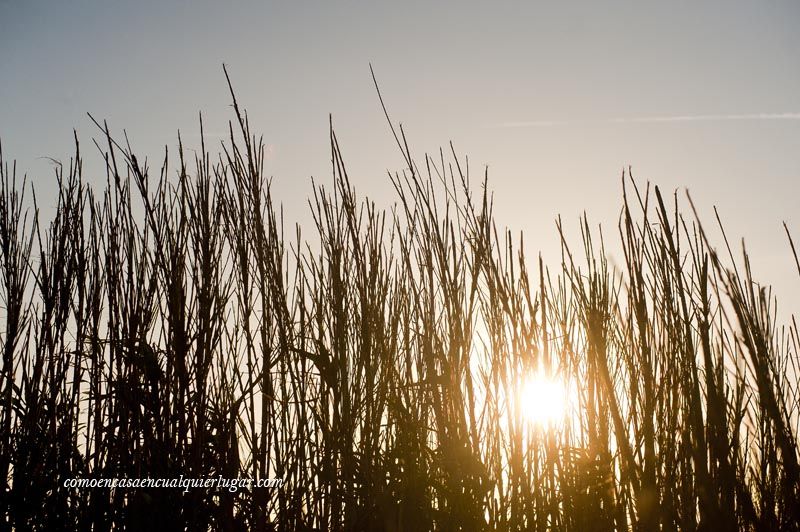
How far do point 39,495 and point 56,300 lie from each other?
554 millimetres

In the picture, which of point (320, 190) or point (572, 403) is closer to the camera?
point (572, 403)

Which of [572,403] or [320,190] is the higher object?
[320,190]

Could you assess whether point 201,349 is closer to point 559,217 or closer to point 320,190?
point 320,190

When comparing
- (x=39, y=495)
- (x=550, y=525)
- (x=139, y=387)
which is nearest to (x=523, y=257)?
(x=550, y=525)

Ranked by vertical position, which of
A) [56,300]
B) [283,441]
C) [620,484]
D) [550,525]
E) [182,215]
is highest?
[182,215]

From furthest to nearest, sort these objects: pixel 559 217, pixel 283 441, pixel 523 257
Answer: pixel 283 441 → pixel 523 257 → pixel 559 217

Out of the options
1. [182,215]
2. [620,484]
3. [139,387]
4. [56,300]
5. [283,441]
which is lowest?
[620,484]

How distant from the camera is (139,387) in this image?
169 cm

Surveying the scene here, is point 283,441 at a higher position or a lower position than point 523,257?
lower

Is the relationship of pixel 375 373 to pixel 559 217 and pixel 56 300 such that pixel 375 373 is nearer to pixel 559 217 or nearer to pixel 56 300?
pixel 559 217

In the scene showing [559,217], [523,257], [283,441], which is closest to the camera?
[559,217]

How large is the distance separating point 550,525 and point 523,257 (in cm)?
71

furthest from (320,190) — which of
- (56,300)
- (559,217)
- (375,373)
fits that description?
(56,300)

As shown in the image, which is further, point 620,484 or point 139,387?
point 139,387
